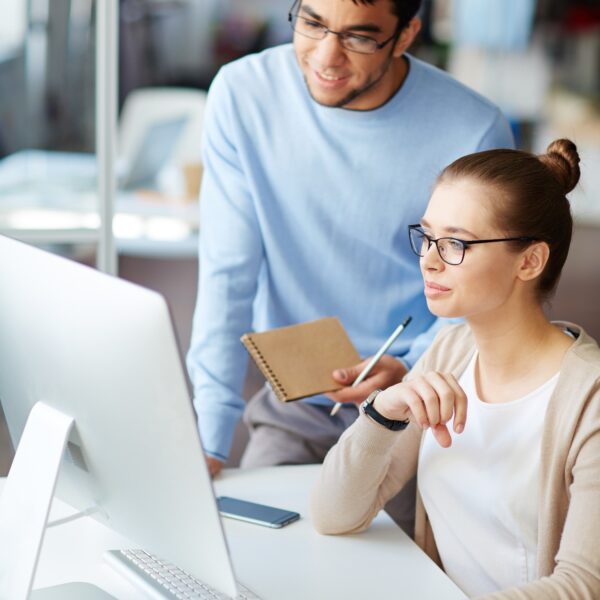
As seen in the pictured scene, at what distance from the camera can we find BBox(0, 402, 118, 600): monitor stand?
1.20m

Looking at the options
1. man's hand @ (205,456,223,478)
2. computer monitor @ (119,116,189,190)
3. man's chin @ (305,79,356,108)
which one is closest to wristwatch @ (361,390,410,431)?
man's hand @ (205,456,223,478)

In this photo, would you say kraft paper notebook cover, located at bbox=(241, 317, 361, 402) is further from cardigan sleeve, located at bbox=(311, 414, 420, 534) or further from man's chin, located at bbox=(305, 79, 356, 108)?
man's chin, located at bbox=(305, 79, 356, 108)

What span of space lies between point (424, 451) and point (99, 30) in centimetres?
140

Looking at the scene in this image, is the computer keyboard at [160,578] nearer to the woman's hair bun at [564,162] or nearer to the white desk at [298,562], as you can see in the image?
the white desk at [298,562]

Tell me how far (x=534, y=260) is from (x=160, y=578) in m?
0.65

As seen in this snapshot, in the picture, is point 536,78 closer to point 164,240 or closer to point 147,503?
point 164,240

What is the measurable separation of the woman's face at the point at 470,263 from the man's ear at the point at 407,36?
0.53m

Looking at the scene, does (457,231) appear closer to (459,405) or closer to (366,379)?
(459,405)

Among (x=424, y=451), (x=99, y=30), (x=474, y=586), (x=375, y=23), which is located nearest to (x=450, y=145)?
(x=375, y=23)

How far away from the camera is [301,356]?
1.69m

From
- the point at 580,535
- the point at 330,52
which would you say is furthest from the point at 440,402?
the point at 330,52

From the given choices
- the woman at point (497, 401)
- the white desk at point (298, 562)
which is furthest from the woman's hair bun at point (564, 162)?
the white desk at point (298, 562)

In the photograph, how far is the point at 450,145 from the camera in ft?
6.48

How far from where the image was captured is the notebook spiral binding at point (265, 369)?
162 centimetres
